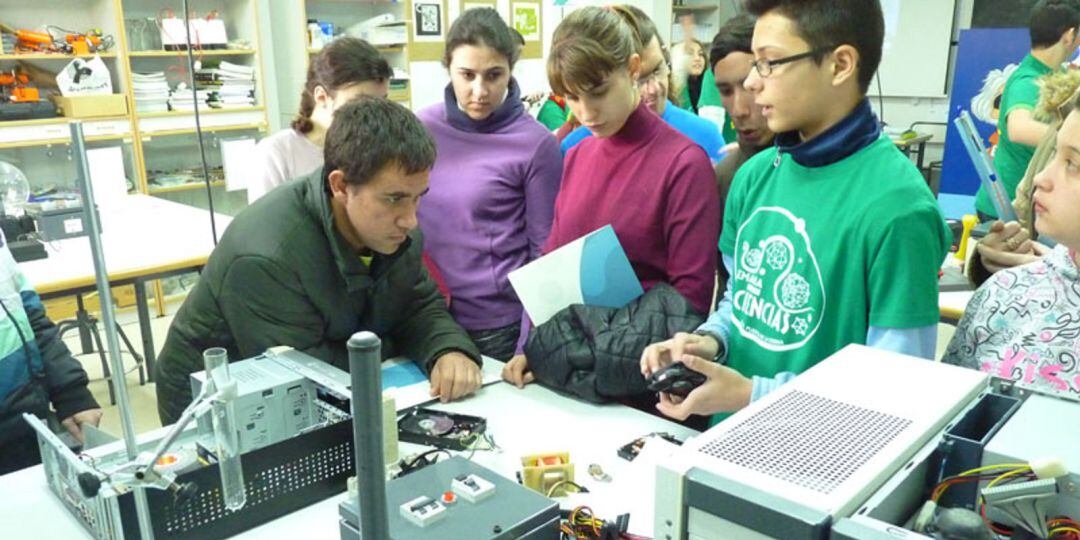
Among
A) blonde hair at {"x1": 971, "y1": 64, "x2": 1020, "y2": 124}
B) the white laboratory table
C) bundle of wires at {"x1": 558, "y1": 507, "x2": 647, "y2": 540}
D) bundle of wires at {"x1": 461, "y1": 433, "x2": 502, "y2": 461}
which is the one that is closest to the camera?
bundle of wires at {"x1": 558, "y1": 507, "x2": 647, "y2": 540}

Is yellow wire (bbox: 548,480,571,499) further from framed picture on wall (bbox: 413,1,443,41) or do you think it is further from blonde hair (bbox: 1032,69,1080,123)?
framed picture on wall (bbox: 413,1,443,41)

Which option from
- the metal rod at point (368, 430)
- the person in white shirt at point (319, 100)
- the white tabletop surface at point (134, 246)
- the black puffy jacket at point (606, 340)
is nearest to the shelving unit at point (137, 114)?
the white tabletop surface at point (134, 246)

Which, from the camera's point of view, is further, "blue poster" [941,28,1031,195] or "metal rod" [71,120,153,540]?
"blue poster" [941,28,1031,195]

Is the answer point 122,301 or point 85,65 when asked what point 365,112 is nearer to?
point 85,65

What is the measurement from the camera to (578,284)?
1.58 metres

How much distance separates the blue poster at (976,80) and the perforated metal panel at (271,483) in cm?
537

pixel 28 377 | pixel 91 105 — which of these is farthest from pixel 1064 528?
pixel 91 105

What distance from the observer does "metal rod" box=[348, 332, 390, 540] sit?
390 mm

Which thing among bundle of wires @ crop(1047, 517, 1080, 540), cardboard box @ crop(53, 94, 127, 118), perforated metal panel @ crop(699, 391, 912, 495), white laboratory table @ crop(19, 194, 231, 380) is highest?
cardboard box @ crop(53, 94, 127, 118)

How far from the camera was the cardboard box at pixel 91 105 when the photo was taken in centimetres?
390

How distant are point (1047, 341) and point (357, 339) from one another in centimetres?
115

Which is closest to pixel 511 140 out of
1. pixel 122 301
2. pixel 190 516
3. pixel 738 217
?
pixel 738 217

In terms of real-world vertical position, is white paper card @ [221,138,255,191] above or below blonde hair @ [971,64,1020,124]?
below

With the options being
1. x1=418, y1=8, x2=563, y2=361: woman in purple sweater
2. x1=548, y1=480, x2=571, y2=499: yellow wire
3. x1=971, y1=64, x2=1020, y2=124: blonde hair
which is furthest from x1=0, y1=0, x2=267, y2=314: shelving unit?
x1=971, y1=64, x2=1020, y2=124: blonde hair
